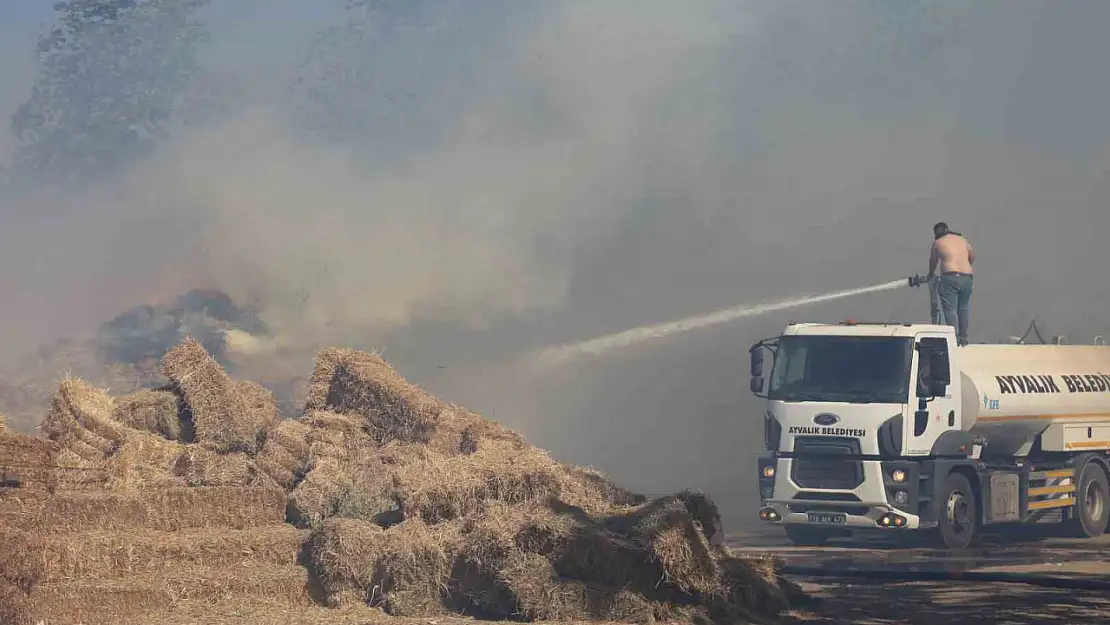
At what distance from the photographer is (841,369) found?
24312 millimetres

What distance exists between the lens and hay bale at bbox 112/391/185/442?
2034 cm

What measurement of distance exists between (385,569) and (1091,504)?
15.9m

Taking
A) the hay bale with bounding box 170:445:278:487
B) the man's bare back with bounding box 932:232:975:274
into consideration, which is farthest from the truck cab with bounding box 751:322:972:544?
the hay bale with bounding box 170:445:278:487

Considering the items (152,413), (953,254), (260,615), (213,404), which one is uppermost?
(953,254)

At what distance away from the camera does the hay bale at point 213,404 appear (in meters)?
20.2

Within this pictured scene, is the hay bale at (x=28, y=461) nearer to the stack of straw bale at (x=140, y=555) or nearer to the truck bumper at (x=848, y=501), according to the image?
the stack of straw bale at (x=140, y=555)

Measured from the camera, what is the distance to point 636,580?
16562mm

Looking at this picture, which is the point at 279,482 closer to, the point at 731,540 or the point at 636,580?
the point at 636,580

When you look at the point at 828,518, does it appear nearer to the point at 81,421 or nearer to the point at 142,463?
the point at 142,463

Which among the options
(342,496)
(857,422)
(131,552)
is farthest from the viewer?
(857,422)

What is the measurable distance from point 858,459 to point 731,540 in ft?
12.3

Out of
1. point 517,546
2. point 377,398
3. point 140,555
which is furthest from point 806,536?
point 140,555

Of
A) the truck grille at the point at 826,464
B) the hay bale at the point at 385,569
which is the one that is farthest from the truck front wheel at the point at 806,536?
the hay bale at the point at 385,569

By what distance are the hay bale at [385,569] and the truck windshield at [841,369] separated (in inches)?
358
